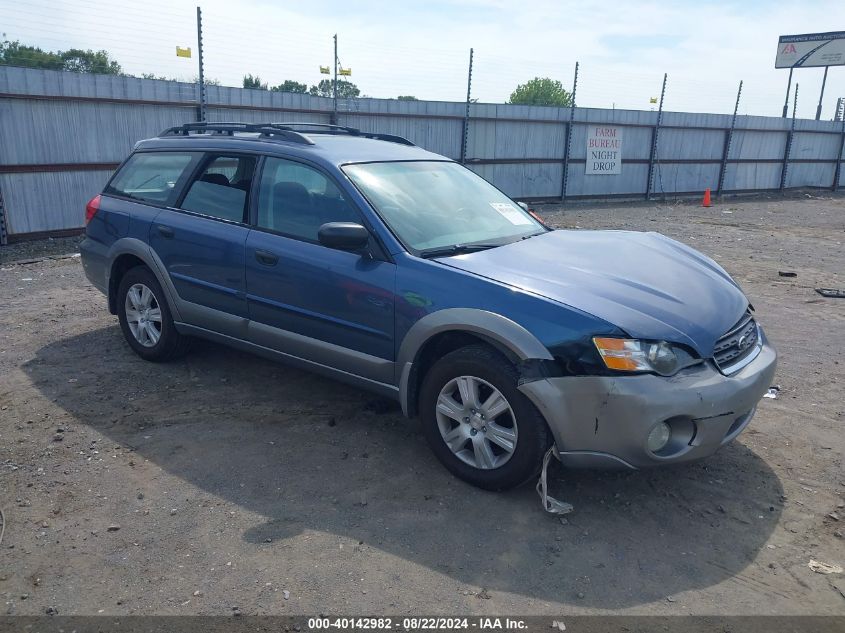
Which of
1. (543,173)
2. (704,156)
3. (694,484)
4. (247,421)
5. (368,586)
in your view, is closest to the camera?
(368,586)

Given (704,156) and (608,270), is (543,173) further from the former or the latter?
(608,270)

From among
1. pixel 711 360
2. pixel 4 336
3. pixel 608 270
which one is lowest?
pixel 4 336

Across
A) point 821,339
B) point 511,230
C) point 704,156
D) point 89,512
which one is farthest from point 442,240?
point 704,156

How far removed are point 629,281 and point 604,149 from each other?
16.8 m

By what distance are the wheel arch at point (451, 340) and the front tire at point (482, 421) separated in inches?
3.5

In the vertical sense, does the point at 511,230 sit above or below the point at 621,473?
above

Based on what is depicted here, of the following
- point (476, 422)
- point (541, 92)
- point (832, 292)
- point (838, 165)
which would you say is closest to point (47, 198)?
point (476, 422)

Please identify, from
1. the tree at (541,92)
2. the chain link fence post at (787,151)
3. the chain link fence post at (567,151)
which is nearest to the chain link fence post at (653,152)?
the chain link fence post at (567,151)

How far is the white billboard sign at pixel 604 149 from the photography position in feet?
62.8

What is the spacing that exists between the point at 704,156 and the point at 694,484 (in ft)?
67.0

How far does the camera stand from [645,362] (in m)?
3.25

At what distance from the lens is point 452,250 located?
401cm

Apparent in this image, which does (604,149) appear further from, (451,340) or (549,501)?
(549,501)

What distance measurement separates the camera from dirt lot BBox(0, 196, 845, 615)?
2.91 meters
